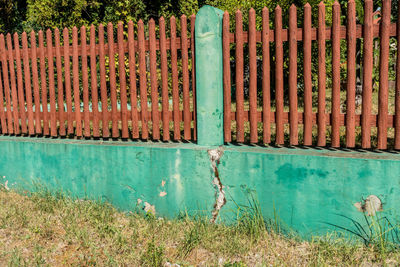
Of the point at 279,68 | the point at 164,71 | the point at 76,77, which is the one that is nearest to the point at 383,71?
the point at 279,68

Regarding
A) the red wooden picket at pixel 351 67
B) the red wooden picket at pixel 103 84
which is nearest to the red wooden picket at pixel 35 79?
the red wooden picket at pixel 103 84

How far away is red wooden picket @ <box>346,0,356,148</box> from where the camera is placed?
330cm

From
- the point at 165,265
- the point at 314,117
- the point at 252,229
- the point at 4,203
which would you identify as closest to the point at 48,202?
the point at 4,203

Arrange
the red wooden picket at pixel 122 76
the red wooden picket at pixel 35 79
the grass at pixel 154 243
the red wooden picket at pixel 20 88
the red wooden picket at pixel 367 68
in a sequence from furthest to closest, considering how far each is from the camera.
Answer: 1. the red wooden picket at pixel 20 88
2. the red wooden picket at pixel 35 79
3. the red wooden picket at pixel 122 76
4. the red wooden picket at pixel 367 68
5. the grass at pixel 154 243

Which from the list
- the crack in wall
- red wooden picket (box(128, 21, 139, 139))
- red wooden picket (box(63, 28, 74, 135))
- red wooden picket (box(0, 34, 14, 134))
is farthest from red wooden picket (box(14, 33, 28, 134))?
the crack in wall

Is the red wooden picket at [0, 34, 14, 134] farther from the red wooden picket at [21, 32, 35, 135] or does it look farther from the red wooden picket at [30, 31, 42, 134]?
the red wooden picket at [30, 31, 42, 134]

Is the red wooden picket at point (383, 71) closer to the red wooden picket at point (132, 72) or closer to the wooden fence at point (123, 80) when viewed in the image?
the wooden fence at point (123, 80)

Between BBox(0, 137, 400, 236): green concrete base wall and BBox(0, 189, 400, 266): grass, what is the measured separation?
0.17 m

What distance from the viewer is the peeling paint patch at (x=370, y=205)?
130 inches

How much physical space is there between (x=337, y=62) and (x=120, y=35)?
2.19 m

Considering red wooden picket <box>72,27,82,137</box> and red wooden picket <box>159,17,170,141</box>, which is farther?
red wooden picket <box>72,27,82,137</box>

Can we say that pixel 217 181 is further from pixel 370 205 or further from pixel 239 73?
pixel 370 205

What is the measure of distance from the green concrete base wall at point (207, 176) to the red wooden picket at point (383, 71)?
0.72ft

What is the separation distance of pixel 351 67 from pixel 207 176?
162 centimetres
